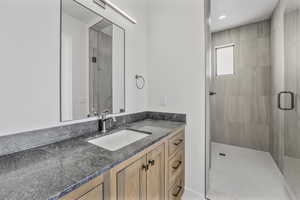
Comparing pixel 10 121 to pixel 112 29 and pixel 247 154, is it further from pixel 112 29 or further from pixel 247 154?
pixel 247 154

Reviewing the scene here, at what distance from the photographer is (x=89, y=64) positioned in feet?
4.14

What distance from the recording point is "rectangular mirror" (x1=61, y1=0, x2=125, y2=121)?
107 cm

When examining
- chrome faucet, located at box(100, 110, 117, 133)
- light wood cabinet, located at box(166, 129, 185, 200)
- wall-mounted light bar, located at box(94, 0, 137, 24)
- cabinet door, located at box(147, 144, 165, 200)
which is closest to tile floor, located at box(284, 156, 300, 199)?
light wood cabinet, located at box(166, 129, 185, 200)

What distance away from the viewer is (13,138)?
784 mm

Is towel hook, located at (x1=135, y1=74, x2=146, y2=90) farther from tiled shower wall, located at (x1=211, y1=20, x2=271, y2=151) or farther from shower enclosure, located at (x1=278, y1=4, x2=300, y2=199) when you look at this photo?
tiled shower wall, located at (x1=211, y1=20, x2=271, y2=151)

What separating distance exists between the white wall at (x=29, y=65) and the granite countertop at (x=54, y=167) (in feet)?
0.69

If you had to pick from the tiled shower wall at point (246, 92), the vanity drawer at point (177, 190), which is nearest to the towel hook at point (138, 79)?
the vanity drawer at point (177, 190)

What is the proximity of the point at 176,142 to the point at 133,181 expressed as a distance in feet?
2.30

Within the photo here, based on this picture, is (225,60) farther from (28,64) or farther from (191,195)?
(28,64)

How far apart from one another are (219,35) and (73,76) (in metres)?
3.32

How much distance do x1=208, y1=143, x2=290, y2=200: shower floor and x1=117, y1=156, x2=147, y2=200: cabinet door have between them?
1152 mm

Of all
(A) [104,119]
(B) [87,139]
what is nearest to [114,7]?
(A) [104,119]

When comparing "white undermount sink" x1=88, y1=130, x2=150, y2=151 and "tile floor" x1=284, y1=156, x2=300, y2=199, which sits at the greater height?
"white undermount sink" x1=88, y1=130, x2=150, y2=151

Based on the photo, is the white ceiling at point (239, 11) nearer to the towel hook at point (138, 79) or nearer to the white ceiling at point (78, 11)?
the towel hook at point (138, 79)
